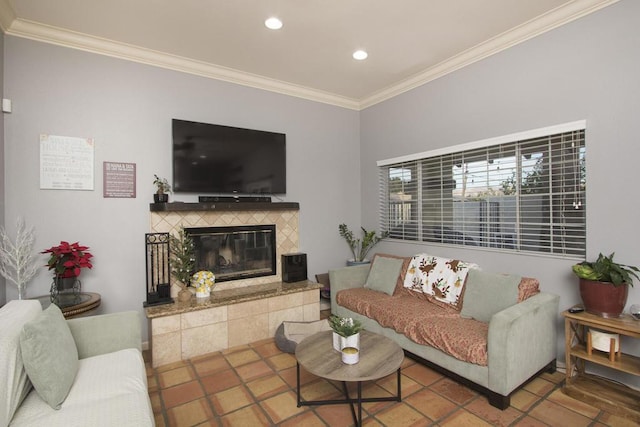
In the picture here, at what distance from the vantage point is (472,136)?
3.26 m

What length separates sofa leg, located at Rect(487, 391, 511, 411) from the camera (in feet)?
6.93

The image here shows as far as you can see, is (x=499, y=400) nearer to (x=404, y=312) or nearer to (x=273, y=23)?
(x=404, y=312)

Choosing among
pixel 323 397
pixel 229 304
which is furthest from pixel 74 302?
pixel 323 397

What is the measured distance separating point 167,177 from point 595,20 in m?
3.95

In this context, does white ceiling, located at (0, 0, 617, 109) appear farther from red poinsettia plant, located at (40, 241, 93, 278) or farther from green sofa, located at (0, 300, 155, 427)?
green sofa, located at (0, 300, 155, 427)

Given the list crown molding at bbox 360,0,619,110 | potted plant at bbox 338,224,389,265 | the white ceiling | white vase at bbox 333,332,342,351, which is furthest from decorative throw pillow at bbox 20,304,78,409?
crown molding at bbox 360,0,619,110

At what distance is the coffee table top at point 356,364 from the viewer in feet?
6.30

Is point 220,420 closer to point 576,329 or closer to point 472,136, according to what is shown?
point 576,329

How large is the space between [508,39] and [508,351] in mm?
2657

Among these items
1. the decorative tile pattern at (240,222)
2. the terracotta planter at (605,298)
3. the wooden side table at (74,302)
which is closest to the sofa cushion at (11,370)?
the wooden side table at (74,302)

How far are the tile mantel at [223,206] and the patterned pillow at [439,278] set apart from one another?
1.58 metres

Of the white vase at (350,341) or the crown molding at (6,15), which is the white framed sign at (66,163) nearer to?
the crown molding at (6,15)

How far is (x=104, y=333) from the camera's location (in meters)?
2.14

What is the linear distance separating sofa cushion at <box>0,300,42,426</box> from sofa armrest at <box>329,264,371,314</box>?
2.71 meters
